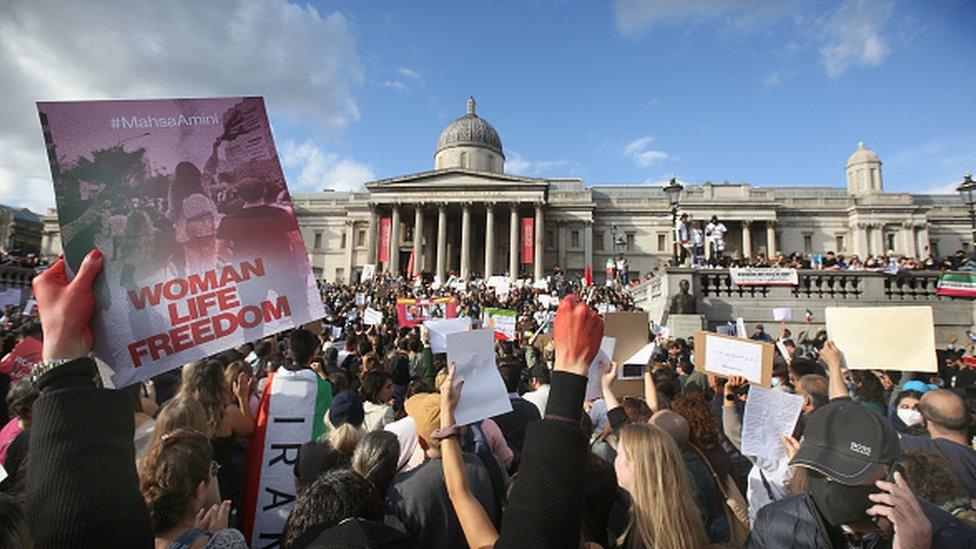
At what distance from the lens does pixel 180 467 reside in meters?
2.08

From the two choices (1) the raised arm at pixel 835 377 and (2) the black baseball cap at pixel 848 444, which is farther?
(1) the raised arm at pixel 835 377

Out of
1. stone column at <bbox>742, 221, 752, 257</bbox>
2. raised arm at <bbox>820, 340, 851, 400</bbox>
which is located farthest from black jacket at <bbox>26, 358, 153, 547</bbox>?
stone column at <bbox>742, 221, 752, 257</bbox>

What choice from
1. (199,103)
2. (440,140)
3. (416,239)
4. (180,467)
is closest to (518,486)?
(180,467)

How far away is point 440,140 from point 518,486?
59.2 metres

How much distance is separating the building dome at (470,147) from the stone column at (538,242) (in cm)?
983

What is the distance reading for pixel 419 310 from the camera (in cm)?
1856

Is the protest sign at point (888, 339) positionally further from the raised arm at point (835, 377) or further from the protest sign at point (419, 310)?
the protest sign at point (419, 310)

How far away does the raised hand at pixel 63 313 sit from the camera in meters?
1.72

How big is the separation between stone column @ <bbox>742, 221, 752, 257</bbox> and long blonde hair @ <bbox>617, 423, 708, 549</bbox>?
2049 inches

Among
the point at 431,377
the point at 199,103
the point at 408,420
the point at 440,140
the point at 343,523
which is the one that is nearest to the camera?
the point at 343,523

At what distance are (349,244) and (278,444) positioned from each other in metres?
51.3

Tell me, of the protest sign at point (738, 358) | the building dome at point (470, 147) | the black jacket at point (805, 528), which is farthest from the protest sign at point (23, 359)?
the building dome at point (470, 147)

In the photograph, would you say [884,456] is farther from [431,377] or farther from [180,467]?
[431,377]

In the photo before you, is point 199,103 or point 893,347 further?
point 893,347
